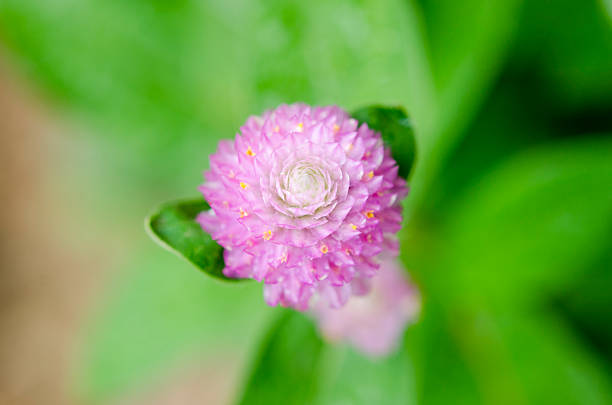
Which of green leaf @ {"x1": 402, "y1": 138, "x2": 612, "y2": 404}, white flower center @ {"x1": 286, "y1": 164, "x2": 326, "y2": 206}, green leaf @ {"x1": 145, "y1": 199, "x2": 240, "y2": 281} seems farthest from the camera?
green leaf @ {"x1": 402, "y1": 138, "x2": 612, "y2": 404}

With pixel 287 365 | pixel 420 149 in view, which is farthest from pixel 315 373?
pixel 420 149

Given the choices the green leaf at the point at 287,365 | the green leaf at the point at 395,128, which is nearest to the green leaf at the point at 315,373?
the green leaf at the point at 287,365

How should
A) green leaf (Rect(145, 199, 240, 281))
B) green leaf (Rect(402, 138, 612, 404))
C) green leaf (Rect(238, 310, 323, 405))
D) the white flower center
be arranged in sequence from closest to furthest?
the white flower center < green leaf (Rect(145, 199, 240, 281)) < green leaf (Rect(238, 310, 323, 405)) < green leaf (Rect(402, 138, 612, 404))

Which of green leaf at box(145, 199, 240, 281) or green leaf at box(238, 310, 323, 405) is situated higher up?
green leaf at box(145, 199, 240, 281)

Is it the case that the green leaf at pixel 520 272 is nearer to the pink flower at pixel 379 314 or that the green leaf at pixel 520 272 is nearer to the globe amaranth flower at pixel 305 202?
the pink flower at pixel 379 314

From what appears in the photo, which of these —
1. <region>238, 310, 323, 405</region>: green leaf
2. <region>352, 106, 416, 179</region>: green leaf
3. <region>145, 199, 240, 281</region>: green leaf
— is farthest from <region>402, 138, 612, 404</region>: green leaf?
<region>145, 199, 240, 281</region>: green leaf

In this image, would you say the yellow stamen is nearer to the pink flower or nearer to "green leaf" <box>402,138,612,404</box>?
the pink flower
